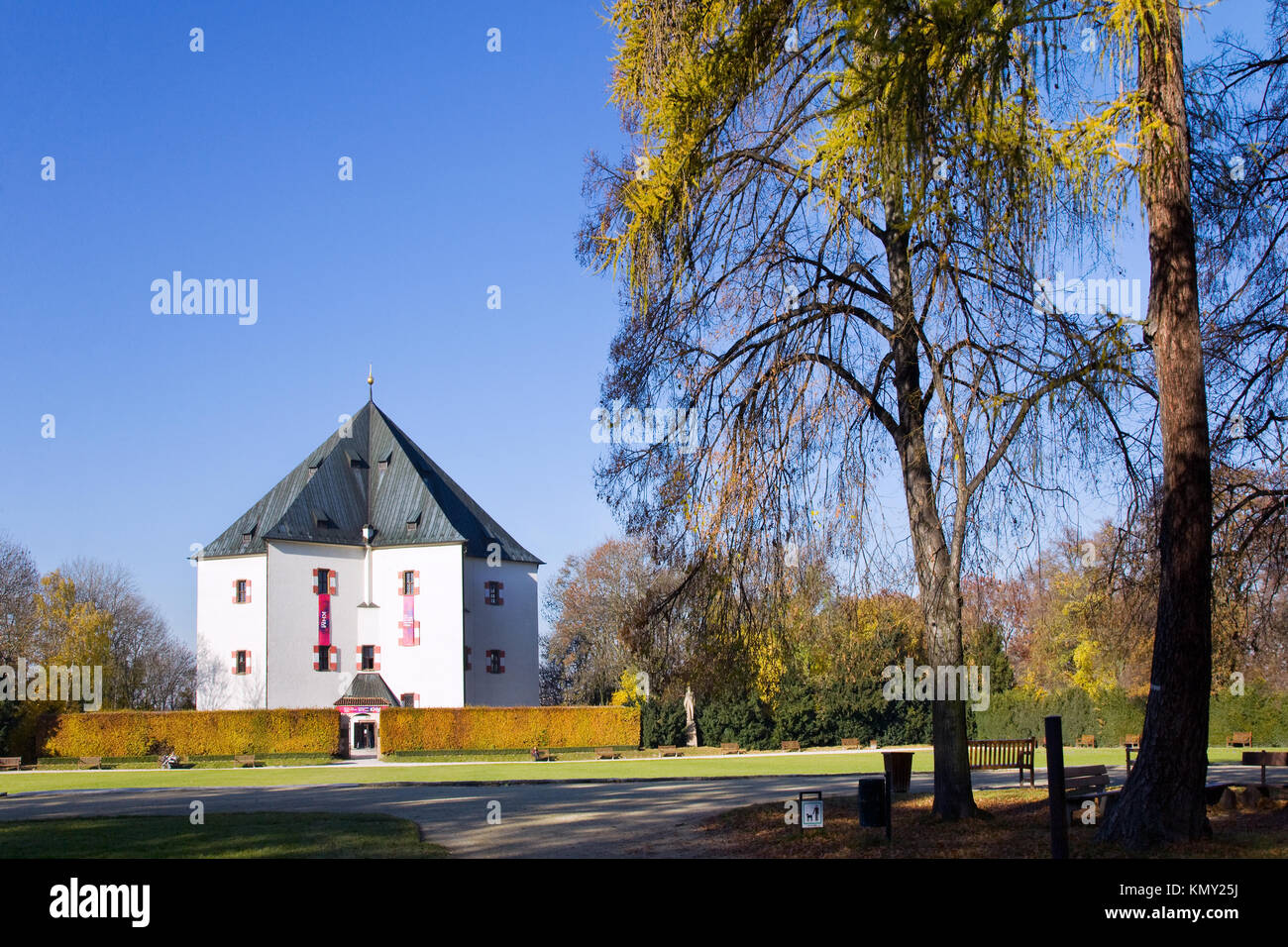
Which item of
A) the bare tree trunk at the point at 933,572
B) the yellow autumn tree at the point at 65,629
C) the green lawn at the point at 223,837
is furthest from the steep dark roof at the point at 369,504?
the bare tree trunk at the point at 933,572

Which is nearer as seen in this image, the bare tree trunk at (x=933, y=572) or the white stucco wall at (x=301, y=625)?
the bare tree trunk at (x=933, y=572)

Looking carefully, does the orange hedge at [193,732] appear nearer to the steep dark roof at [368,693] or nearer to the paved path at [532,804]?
the steep dark roof at [368,693]

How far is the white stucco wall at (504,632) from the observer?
6175 centimetres

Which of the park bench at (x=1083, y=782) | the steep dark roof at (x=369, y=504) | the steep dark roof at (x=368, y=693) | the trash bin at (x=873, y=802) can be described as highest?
the steep dark roof at (x=369, y=504)

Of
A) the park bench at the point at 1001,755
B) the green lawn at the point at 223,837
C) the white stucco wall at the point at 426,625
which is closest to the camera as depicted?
the green lawn at the point at 223,837

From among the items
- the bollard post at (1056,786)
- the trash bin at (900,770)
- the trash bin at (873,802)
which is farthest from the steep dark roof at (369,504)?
the bollard post at (1056,786)

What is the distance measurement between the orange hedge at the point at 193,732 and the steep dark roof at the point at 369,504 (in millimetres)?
11265

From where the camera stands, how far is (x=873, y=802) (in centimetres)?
1288

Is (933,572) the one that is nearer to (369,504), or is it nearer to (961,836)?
(961,836)

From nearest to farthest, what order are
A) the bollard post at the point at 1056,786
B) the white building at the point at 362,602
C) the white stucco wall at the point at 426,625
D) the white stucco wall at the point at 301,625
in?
the bollard post at the point at 1056,786 → the white stucco wall at the point at 301,625 → the white building at the point at 362,602 → the white stucco wall at the point at 426,625

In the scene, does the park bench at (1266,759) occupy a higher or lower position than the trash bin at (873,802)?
lower
